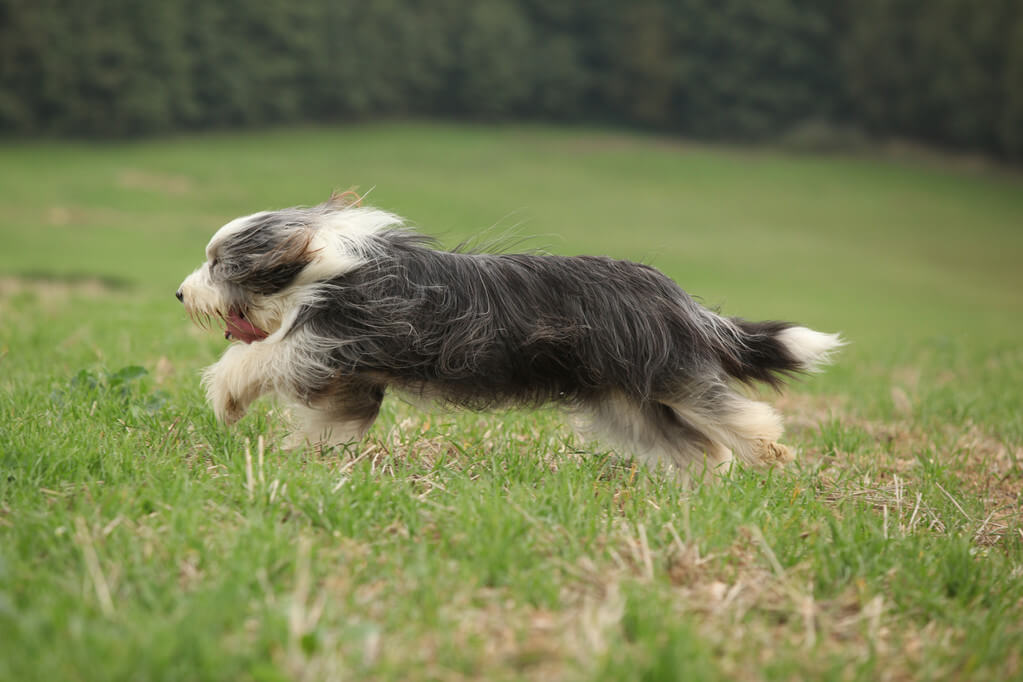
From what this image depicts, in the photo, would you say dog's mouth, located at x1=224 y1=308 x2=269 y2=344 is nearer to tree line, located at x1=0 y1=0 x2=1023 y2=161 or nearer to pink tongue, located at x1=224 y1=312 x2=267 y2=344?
pink tongue, located at x1=224 y1=312 x2=267 y2=344

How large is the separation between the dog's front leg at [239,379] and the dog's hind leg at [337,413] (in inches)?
8.0

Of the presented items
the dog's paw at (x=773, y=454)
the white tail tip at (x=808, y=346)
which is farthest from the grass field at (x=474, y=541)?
the white tail tip at (x=808, y=346)

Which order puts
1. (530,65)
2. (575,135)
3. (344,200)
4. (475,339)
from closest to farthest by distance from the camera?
1. (475,339)
2. (344,200)
3. (575,135)
4. (530,65)

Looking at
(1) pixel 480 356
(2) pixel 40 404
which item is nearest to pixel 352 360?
(1) pixel 480 356

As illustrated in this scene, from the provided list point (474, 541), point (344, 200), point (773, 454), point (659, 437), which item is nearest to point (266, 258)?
point (344, 200)

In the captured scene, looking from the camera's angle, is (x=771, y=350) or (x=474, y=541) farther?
(x=771, y=350)

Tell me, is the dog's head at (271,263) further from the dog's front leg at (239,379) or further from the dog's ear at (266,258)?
the dog's front leg at (239,379)

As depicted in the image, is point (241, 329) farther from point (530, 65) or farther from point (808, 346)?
point (530, 65)

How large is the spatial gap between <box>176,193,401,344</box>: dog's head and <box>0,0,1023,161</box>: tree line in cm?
3328

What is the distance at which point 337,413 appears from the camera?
159 inches

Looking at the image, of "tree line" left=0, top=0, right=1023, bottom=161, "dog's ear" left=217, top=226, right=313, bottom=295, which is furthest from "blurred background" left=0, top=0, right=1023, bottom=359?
"dog's ear" left=217, top=226, right=313, bottom=295

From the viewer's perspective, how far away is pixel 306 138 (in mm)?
38250

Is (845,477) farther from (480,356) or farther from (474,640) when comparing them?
(474,640)

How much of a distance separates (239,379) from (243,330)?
12.8 inches
